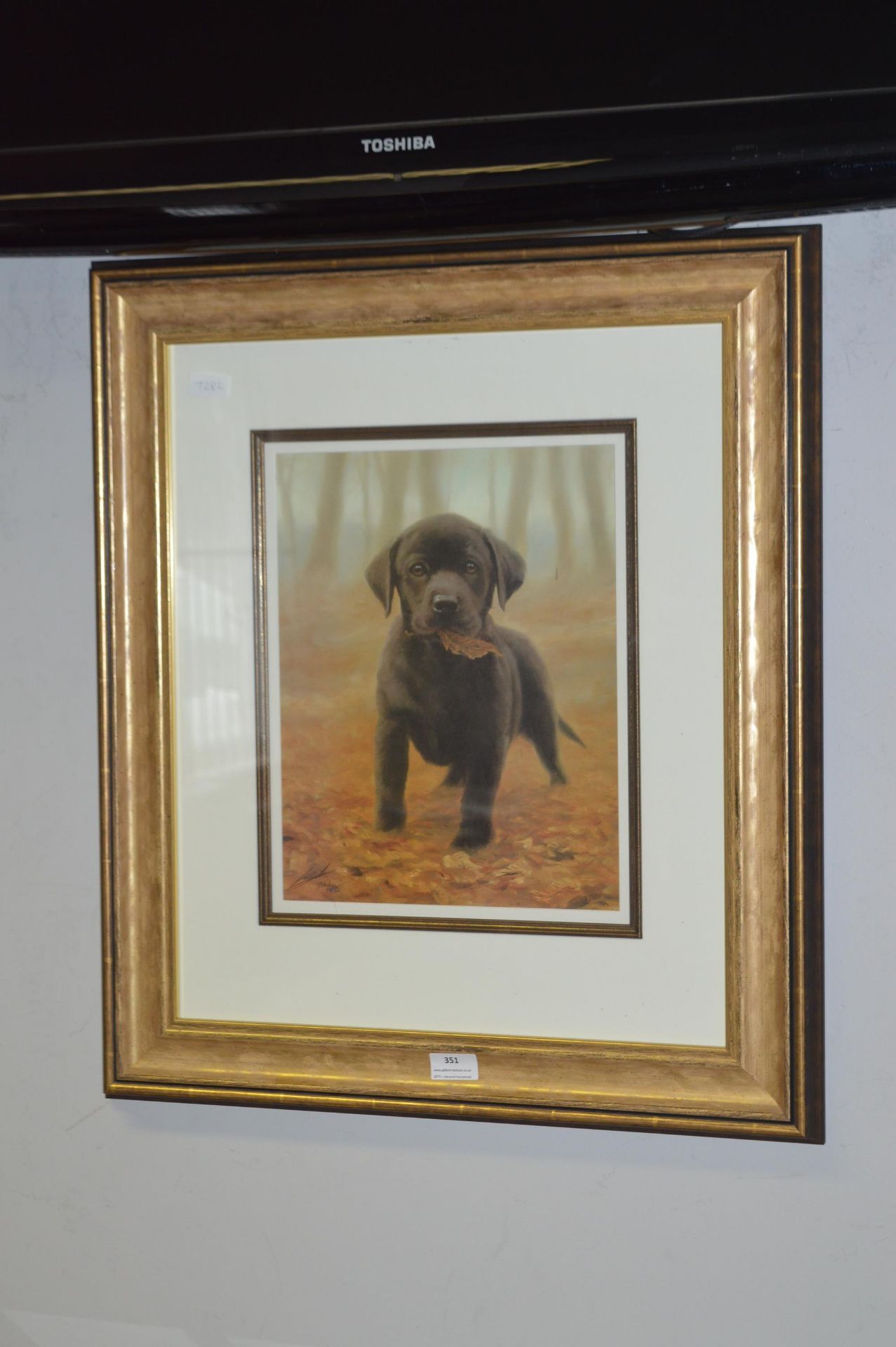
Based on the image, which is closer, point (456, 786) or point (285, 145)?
point (285, 145)

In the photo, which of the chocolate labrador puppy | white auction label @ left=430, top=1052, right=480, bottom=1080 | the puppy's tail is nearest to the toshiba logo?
the chocolate labrador puppy

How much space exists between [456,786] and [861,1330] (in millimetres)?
645

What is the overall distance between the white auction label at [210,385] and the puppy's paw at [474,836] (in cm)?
50

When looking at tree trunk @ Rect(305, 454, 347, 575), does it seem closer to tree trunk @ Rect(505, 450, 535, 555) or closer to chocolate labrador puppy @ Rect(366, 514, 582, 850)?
chocolate labrador puppy @ Rect(366, 514, 582, 850)

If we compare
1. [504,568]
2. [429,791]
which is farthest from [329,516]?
[429,791]

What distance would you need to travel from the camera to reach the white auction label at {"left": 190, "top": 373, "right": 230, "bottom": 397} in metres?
0.97

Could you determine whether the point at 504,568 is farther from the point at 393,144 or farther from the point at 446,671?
the point at 393,144

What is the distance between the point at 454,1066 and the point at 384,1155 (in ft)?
0.43

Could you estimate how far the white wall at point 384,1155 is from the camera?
91 centimetres

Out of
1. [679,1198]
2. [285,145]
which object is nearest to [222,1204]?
[679,1198]

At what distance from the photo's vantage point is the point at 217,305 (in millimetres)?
963

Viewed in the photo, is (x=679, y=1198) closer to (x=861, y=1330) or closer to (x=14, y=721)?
(x=861, y=1330)

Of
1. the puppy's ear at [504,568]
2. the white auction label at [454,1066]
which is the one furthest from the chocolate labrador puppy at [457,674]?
the white auction label at [454,1066]

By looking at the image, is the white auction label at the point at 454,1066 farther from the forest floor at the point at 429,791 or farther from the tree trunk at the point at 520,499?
the tree trunk at the point at 520,499
